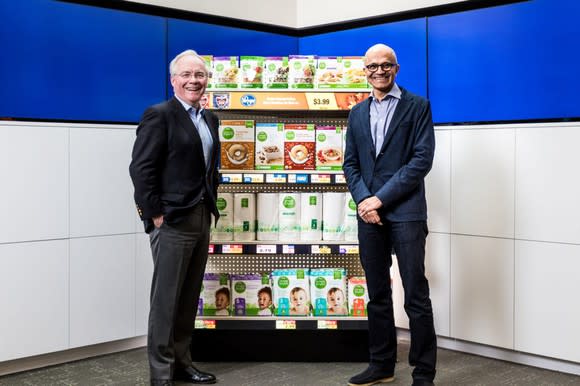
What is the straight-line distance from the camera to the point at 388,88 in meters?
4.18

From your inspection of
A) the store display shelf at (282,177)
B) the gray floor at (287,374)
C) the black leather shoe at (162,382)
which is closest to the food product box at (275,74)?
the store display shelf at (282,177)

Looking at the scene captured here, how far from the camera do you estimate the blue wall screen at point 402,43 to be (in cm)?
550

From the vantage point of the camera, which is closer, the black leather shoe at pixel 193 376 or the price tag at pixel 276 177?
the black leather shoe at pixel 193 376

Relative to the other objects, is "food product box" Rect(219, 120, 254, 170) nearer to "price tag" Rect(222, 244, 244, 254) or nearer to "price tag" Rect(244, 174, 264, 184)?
"price tag" Rect(244, 174, 264, 184)

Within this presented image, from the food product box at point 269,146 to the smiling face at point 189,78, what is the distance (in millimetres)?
747

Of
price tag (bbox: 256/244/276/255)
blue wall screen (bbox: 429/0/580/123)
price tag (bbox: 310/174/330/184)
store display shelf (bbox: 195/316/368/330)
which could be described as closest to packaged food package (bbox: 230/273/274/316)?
store display shelf (bbox: 195/316/368/330)

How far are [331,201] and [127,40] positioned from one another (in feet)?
6.48

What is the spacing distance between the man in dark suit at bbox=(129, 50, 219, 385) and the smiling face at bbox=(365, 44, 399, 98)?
99 centimetres

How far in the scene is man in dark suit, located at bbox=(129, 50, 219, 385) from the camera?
4.00 meters

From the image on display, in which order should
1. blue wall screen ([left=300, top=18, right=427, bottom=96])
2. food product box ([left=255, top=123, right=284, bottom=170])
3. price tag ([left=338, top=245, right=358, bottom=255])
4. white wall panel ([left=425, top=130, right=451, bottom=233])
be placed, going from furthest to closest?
blue wall screen ([left=300, top=18, right=427, bottom=96]) < white wall panel ([left=425, top=130, right=451, bottom=233]) < food product box ([left=255, top=123, right=284, bottom=170]) < price tag ([left=338, top=245, right=358, bottom=255])

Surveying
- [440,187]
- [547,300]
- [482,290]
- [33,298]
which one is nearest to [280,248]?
[440,187]

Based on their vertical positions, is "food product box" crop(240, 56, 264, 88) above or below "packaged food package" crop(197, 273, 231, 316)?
above

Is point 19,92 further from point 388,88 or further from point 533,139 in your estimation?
point 533,139

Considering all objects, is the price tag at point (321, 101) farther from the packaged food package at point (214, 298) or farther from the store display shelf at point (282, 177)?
the packaged food package at point (214, 298)
